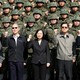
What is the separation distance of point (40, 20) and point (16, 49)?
160 cm

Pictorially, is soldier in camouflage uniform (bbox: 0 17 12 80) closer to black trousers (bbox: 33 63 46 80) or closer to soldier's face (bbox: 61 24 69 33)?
black trousers (bbox: 33 63 46 80)

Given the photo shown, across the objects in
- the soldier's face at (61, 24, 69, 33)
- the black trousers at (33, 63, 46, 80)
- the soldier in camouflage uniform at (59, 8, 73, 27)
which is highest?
the soldier in camouflage uniform at (59, 8, 73, 27)

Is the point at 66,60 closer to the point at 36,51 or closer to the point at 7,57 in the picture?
the point at 36,51

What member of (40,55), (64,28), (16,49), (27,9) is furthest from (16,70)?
(27,9)

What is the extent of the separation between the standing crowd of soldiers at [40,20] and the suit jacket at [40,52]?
46cm

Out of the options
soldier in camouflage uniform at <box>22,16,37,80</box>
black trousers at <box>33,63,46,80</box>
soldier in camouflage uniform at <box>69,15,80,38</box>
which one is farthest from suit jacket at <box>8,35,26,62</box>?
soldier in camouflage uniform at <box>69,15,80,38</box>

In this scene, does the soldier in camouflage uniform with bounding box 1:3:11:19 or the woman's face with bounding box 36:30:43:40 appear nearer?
the woman's face with bounding box 36:30:43:40

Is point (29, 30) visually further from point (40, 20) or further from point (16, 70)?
point (16, 70)

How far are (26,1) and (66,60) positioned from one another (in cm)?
324

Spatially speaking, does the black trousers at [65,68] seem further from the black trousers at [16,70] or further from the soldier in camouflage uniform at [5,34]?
the soldier in camouflage uniform at [5,34]

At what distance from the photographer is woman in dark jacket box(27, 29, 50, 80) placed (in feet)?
25.6

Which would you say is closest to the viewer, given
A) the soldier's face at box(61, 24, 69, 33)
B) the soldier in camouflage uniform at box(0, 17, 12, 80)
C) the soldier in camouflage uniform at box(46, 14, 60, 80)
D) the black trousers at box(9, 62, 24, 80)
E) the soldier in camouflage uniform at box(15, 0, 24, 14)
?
the soldier's face at box(61, 24, 69, 33)

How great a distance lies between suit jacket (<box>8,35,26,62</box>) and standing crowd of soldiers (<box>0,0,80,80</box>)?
1.08ft

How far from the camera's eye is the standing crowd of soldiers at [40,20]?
27.9 ft
